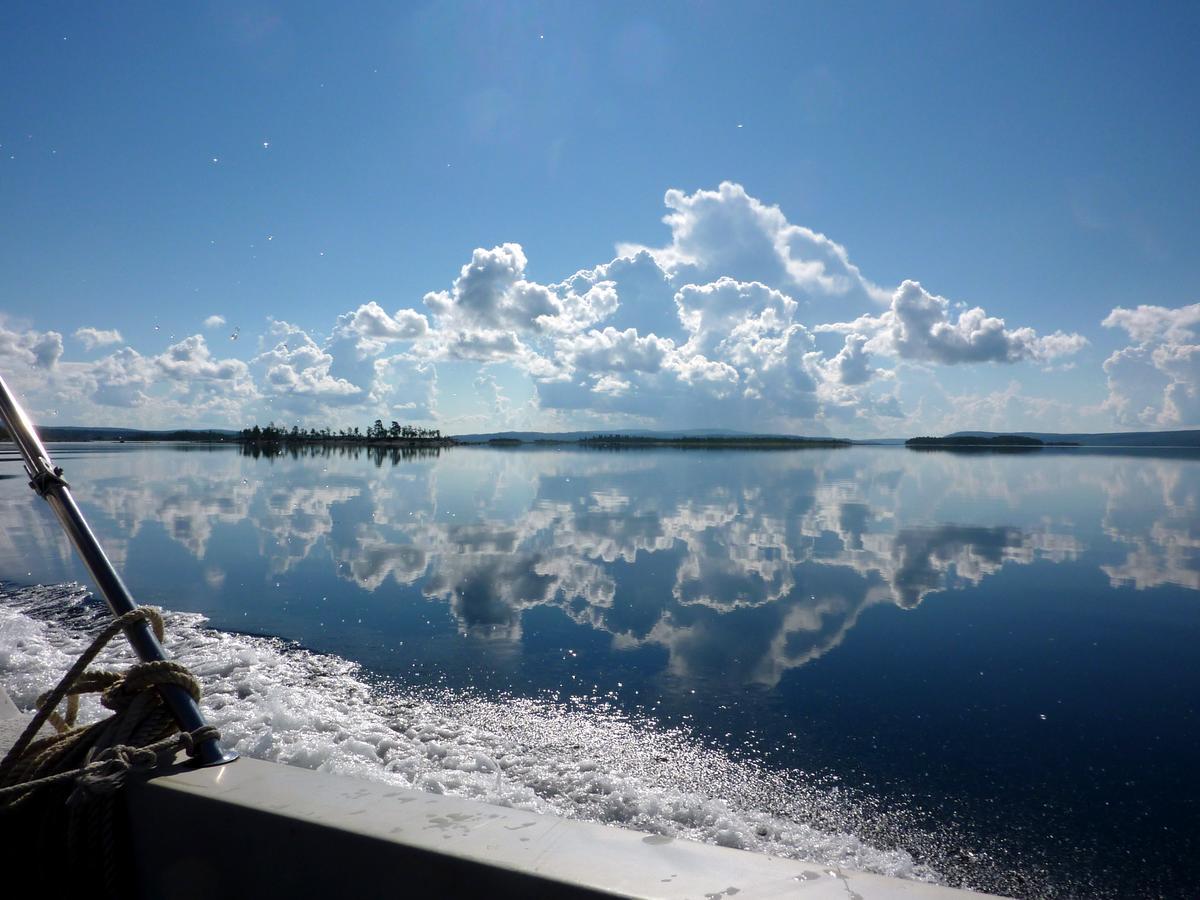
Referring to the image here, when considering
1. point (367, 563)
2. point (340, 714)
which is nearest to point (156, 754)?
point (340, 714)

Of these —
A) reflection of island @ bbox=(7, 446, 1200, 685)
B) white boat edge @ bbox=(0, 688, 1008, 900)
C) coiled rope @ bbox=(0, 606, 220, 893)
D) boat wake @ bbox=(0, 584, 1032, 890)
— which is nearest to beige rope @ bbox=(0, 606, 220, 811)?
coiled rope @ bbox=(0, 606, 220, 893)

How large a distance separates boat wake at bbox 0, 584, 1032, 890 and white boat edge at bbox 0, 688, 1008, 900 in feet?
7.69

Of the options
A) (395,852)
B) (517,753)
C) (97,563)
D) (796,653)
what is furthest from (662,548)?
(395,852)

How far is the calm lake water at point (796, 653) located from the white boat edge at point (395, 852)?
2420 millimetres

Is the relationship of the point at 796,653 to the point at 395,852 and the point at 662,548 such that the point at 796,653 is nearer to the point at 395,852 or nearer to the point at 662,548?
the point at 395,852

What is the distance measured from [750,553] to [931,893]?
41.0ft

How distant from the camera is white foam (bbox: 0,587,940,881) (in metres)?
4.05

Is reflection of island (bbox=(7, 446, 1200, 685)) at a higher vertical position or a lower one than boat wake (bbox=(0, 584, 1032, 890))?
lower

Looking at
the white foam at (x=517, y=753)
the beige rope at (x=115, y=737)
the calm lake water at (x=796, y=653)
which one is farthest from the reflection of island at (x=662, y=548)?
the beige rope at (x=115, y=737)

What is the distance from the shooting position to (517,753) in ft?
16.1

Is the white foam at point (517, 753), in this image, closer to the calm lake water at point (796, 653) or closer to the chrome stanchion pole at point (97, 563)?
the calm lake water at point (796, 653)

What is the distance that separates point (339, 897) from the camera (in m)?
1.91

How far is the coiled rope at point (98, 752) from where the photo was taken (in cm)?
211

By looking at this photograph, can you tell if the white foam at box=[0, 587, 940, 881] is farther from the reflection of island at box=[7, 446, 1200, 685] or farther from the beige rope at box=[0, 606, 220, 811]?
the beige rope at box=[0, 606, 220, 811]
